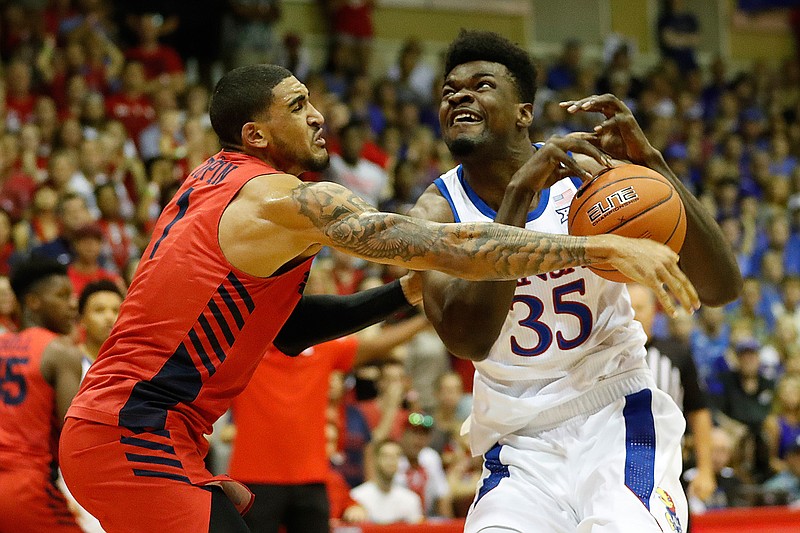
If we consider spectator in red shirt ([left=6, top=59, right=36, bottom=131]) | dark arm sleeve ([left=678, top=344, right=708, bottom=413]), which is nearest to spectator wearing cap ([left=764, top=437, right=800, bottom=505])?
dark arm sleeve ([left=678, top=344, right=708, bottom=413])

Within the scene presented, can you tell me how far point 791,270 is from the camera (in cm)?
1433

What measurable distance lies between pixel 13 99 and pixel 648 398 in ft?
27.6

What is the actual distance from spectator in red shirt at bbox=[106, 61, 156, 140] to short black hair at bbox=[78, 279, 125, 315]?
531 centimetres

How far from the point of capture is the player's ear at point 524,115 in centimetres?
459

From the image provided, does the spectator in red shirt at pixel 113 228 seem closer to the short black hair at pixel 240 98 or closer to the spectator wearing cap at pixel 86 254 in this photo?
the spectator wearing cap at pixel 86 254

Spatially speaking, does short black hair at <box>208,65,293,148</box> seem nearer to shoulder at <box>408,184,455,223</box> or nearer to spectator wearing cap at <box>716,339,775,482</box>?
shoulder at <box>408,184,455,223</box>

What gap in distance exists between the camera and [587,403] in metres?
4.22

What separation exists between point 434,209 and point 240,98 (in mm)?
928

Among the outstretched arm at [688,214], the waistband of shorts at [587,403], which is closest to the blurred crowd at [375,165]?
the waistband of shorts at [587,403]

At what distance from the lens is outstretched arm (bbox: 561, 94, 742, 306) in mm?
4004

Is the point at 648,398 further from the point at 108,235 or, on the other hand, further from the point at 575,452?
the point at 108,235

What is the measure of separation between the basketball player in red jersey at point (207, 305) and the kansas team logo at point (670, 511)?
3.15 ft

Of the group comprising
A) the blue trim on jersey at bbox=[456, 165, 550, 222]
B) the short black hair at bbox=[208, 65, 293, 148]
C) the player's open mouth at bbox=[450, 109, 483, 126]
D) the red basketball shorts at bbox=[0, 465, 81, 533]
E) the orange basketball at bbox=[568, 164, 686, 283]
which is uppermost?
the short black hair at bbox=[208, 65, 293, 148]

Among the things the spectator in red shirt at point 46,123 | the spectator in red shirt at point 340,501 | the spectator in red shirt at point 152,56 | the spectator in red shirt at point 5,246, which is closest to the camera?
the spectator in red shirt at point 340,501
